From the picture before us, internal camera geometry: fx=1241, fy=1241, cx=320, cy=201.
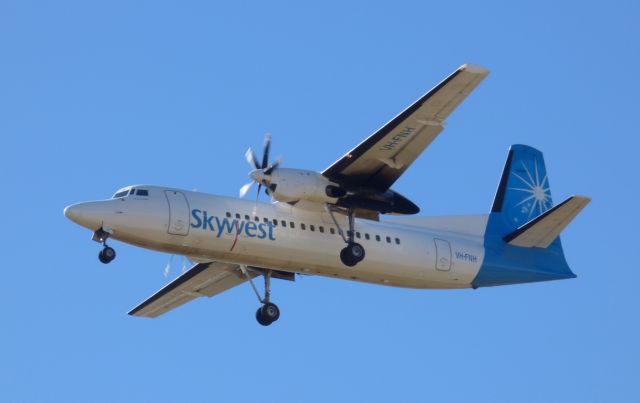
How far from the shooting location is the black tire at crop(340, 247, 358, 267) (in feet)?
85.3

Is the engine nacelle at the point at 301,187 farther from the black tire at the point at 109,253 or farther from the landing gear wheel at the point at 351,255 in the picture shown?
the black tire at the point at 109,253

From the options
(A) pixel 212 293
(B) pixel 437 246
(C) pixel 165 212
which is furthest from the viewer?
(A) pixel 212 293

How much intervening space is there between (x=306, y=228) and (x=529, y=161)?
296 inches

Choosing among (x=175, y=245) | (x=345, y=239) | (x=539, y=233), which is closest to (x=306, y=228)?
(x=345, y=239)

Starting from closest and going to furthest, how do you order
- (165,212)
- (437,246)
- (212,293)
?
1. (165,212)
2. (437,246)
3. (212,293)

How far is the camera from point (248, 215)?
84.3ft

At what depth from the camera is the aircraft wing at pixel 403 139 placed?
23578 millimetres

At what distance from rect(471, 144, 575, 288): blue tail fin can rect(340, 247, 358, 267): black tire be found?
333cm

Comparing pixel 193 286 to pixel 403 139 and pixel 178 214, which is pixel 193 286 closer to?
pixel 178 214

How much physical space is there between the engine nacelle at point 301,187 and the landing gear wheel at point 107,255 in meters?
3.48

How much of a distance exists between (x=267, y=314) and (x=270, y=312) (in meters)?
0.08

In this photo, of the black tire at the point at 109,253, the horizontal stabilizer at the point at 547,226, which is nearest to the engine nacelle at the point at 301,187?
the black tire at the point at 109,253

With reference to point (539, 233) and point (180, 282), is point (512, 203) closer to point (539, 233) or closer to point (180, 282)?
point (539, 233)

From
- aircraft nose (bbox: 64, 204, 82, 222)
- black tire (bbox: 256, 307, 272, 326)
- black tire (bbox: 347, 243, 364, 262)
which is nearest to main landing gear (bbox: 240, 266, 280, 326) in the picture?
black tire (bbox: 256, 307, 272, 326)
